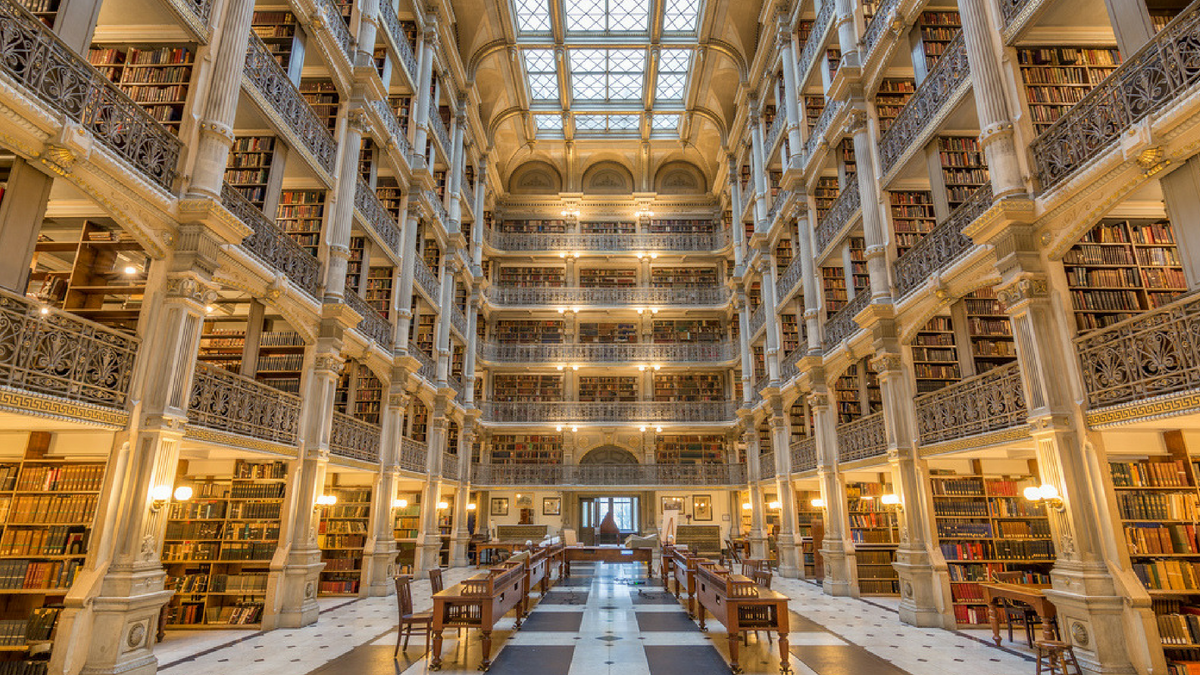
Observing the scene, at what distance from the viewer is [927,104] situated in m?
8.04

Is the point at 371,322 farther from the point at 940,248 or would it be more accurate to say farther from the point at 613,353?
the point at 613,353

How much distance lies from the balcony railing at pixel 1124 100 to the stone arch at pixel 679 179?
58.8 ft

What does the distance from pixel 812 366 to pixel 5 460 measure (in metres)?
11.4

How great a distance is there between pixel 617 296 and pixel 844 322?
11.2m

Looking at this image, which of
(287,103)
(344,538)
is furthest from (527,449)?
(287,103)

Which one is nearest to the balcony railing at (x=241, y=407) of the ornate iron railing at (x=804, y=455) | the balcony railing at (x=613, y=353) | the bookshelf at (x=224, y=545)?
the bookshelf at (x=224, y=545)

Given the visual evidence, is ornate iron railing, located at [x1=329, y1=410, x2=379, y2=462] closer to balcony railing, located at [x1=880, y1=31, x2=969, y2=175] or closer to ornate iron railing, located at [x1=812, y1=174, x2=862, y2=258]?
ornate iron railing, located at [x1=812, y1=174, x2=862, y2=258]

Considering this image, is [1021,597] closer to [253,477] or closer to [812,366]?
[812,366]

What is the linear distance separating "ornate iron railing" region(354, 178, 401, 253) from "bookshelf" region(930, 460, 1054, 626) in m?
9.93

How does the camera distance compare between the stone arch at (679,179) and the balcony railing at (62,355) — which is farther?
the stone arch at (679,179)

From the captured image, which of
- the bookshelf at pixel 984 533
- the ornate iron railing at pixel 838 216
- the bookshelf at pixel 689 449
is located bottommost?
the bookshelf at pixel 984 533

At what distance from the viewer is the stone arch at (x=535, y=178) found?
2358 cm

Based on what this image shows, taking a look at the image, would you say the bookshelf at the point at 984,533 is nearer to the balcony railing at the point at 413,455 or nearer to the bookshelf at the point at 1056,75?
the bookshelf at the point at 1056,75

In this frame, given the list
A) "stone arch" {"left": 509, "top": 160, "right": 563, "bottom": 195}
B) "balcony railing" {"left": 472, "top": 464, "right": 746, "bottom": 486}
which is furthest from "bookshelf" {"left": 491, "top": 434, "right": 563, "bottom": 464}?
"stone arch" {"left": 509, "top": 160, "right": 563, "bottom": 195}
